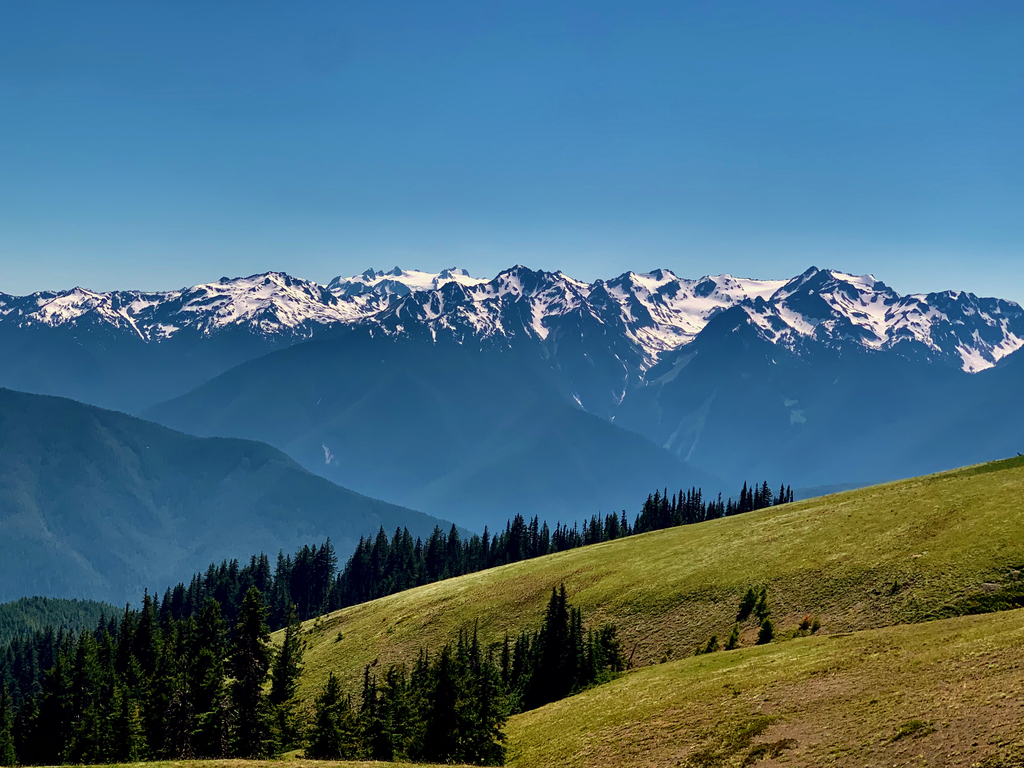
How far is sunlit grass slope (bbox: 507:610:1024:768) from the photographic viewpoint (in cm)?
3703

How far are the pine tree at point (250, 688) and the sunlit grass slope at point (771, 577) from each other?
36.9 m

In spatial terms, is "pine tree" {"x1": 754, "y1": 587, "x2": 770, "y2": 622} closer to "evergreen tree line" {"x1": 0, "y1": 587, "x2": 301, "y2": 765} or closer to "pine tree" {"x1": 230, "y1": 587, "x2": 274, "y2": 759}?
"evergreen tree line" {"x1": 0, "y1": 587, "x2": 301, "y2": 765}

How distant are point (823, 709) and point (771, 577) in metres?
41.5

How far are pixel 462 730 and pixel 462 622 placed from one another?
51.3m

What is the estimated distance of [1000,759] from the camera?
3288cm

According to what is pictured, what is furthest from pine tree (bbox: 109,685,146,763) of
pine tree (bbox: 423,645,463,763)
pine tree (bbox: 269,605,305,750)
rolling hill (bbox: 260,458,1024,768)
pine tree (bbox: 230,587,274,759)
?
rolling hill (bbox: 260,458,1024,768)

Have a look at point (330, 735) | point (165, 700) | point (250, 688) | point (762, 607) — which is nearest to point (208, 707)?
point (250, 688)

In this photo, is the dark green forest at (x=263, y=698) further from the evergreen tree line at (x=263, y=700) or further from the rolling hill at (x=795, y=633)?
the rolling hill at (x=795, y=633)

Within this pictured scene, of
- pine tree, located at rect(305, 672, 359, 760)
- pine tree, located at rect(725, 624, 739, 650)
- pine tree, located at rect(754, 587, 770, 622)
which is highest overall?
pine tree, located at rect(754, 587, 770, 622)

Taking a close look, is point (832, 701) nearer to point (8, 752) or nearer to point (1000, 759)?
point (1000, 759)

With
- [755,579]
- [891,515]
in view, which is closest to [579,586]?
[755,579]

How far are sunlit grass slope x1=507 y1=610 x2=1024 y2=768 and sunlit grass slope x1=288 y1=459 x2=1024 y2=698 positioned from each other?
9.00 m

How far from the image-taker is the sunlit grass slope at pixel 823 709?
121 ft

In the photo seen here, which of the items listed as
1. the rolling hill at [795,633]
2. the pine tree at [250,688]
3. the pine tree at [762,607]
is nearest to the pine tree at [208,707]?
the pine tree at [250,688]
